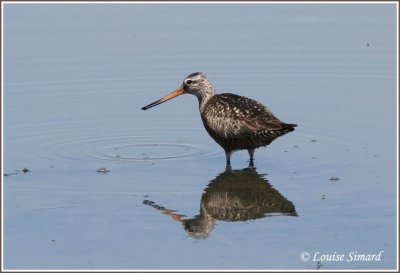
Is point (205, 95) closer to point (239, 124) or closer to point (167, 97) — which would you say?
point (167, 97)

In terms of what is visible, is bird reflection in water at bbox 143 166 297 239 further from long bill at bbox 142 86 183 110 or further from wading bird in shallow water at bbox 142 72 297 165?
long bill at bbox 142 86 183 110

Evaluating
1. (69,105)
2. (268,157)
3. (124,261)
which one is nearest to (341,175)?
(268,157)

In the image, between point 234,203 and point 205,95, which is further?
point 205,95

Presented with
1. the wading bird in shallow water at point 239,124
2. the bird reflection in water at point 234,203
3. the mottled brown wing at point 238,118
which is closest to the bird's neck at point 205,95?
the wading bird in shallow water at point 239,124

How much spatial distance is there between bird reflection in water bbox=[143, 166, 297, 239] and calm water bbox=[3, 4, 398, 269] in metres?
0.03

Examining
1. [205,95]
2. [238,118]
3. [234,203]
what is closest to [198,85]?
[205,95]

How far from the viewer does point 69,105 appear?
46.5 feet

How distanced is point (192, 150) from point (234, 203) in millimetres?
2129

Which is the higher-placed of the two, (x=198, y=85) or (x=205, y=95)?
(x=198, y=85)

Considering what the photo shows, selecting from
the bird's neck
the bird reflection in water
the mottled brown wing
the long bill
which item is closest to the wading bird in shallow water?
the mottled brown wing

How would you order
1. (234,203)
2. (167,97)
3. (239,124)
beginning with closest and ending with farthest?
(234,203) → (239,124) → (167,97)

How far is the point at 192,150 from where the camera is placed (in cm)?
1235

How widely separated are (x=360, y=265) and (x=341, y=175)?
2700 millimetres

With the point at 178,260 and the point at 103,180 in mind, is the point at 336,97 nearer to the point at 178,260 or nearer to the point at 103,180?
the point at 103,180
